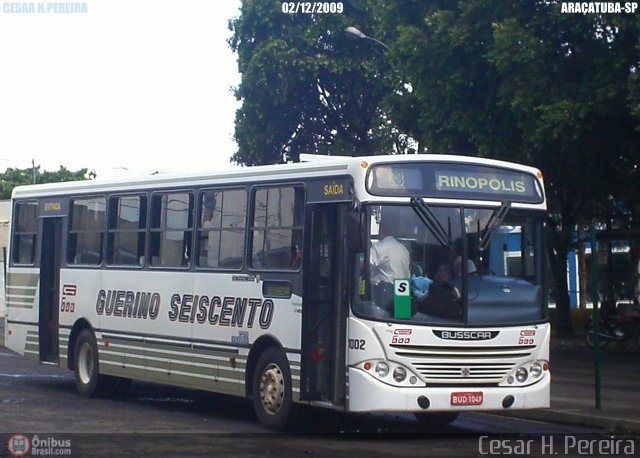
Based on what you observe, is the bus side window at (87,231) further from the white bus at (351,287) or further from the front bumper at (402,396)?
the front bumper at (402,396)

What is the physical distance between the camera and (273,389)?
1403 cm

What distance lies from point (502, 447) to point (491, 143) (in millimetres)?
13635

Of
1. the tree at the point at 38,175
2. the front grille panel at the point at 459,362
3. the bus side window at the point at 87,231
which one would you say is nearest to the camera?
the front grille panel at the point at 459,362

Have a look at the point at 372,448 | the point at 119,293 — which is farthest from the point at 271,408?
the point at 119,293

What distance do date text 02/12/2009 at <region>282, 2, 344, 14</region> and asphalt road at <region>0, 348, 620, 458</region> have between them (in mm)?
24616

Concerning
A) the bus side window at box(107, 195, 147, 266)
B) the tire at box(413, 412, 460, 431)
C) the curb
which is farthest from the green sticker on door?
the bus side window at box(107, 195, 147, 266)

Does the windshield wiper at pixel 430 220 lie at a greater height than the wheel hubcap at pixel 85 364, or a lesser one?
greater

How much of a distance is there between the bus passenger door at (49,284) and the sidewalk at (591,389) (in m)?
7.41

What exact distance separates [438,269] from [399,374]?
3.90 ft

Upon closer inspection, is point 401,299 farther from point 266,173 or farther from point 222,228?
point 222,228

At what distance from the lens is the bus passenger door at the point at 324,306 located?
13.1 metres

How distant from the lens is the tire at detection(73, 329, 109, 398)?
58.6ft

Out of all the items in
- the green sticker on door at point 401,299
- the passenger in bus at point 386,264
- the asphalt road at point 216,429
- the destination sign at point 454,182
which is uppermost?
the destination sign at point 454,182

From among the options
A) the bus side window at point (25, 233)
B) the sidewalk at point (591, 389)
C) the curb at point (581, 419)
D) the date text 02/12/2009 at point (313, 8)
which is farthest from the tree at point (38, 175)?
the curb at point (581, 419)
